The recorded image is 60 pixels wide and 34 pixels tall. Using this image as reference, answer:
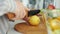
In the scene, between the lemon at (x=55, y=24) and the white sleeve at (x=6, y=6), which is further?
the lemon at (x=55, y=24)

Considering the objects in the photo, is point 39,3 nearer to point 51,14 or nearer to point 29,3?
point 29,3

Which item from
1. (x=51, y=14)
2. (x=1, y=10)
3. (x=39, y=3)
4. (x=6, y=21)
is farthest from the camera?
(x=39, y=3)

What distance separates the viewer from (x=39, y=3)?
110 centimetres

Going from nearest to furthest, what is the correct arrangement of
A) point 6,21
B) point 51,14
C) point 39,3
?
point 6,21 → point 51,14 → point 39,3

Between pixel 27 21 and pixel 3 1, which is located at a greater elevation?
pixel 3 1

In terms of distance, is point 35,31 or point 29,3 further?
point 29,3

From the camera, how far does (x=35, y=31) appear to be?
492mm

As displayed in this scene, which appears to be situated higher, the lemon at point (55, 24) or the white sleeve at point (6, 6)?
the white sleeve at point (6, 6)

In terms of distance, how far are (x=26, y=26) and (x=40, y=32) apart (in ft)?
0.23

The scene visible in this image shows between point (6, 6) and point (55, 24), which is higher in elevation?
point (6, 6)

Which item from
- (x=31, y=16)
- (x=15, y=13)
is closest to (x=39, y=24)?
(x=31, y=16)

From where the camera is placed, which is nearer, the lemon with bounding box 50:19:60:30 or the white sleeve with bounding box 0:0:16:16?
the white sleeve with bounding box 0:0:16:16

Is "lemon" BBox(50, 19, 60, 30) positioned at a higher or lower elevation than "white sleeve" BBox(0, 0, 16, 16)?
lower

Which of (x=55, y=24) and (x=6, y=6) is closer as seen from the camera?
(x=6, y=6)
